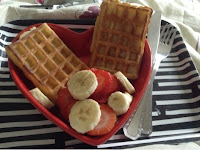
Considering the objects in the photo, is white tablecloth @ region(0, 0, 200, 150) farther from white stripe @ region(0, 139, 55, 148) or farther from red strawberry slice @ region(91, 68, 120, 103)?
white stripe @ region(0, 139, 55, 148)

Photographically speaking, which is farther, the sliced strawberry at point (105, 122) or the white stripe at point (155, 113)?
the white stripe at point (155, 113)

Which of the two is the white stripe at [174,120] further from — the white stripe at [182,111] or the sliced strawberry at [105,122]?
the sliced strawberry at [105,122]

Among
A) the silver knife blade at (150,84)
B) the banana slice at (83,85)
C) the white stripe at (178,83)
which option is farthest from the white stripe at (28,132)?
the white stripe at (178,83)

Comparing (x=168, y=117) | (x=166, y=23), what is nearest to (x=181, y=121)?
(x=168, y=117)

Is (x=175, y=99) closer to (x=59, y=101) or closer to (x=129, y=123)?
(x=129, y=123)

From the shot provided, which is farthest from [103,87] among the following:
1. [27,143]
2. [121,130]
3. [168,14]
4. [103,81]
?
[168,14]

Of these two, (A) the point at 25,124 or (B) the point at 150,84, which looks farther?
(B) the point at 150,84

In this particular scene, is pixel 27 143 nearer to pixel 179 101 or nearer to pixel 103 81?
pixel 103 81
